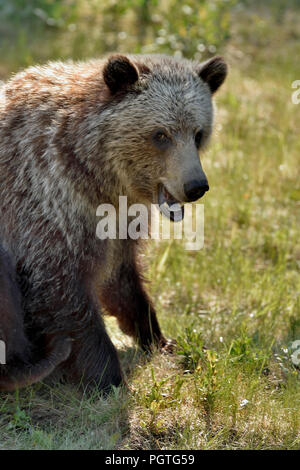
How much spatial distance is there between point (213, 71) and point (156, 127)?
64 cm

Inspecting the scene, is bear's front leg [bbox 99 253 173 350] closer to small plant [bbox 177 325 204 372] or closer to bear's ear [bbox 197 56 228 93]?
small plant [bbox 177 325 204 372]

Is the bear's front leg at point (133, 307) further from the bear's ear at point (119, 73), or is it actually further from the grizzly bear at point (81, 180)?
the bear's ear at point (119, 73)

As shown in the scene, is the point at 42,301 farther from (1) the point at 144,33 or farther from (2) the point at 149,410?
(1) the point at 144,33

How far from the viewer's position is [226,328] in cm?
508

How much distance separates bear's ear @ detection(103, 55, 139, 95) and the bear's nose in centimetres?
73

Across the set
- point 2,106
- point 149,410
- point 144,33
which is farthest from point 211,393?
point 144,33

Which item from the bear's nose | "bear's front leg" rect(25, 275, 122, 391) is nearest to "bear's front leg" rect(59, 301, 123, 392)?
"bear's front leg" rect(25, 275, 122, 391)

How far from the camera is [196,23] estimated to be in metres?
8.80

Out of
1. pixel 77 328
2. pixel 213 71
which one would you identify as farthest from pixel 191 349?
pixel 213 71

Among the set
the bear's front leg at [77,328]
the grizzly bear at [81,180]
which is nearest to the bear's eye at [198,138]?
the grizzly bear at [81,180]

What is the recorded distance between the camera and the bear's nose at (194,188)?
3.92m

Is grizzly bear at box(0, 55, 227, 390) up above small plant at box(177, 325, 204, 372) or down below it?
above

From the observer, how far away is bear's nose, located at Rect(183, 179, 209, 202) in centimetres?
392
